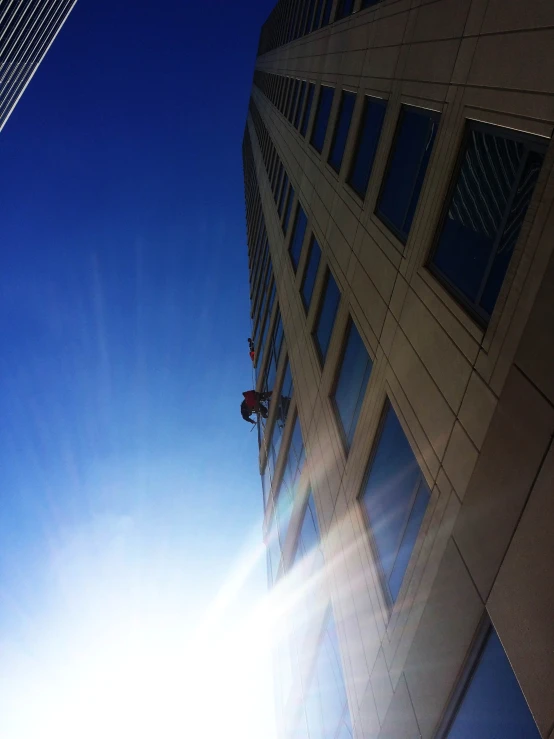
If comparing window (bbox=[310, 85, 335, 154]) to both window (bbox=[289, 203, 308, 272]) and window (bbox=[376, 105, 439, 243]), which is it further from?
window (bbox=[376, 105, 439, 243])

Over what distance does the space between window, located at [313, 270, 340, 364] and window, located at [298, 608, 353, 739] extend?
8.04 meters

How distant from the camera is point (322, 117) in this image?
22.1m

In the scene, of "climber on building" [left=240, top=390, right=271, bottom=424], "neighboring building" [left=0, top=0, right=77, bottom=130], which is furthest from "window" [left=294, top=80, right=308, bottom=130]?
"neighboring building" [left=0, top=0, right=77, bottom=130]

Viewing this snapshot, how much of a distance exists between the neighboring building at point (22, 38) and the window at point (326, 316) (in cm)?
5170

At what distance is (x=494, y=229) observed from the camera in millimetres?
7559

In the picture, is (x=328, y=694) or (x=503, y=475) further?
(x=328, y=694)

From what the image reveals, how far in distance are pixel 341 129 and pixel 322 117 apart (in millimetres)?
4514

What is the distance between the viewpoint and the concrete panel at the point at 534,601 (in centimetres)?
466

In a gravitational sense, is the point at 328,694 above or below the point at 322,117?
below

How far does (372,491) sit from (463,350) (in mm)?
4903

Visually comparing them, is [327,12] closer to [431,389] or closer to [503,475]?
[431,389]

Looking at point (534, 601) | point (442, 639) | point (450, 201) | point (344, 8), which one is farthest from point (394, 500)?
point (344, 8)

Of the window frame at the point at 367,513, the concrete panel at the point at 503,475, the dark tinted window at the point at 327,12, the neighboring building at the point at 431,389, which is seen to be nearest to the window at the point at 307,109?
the dark tinted window at the point at 327,12

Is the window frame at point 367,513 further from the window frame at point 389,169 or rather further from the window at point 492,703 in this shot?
the window frame at point 389,169
